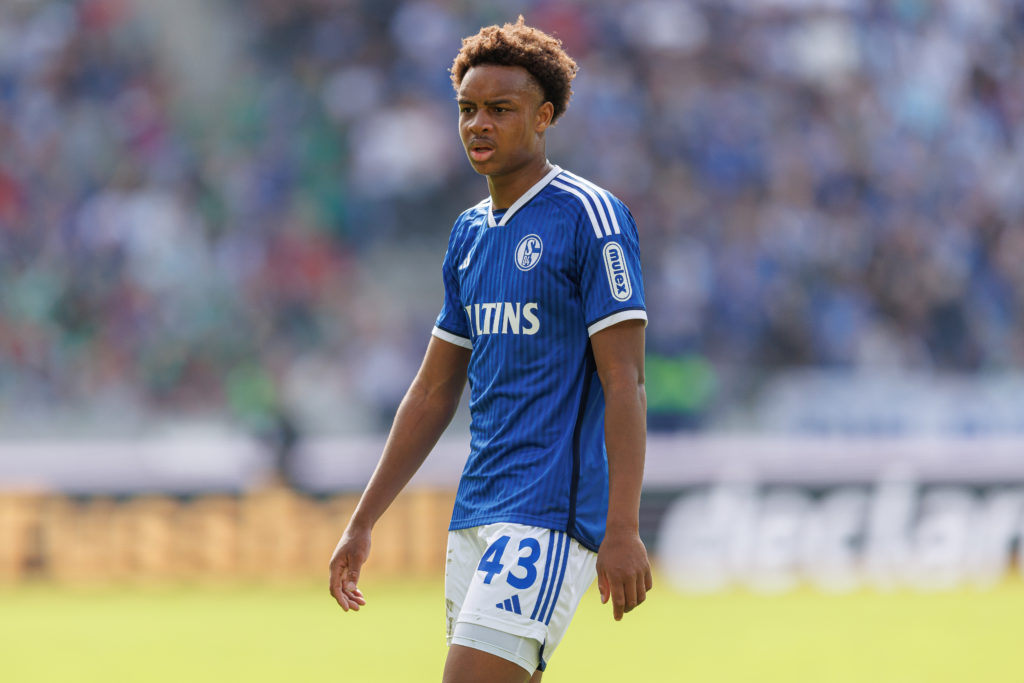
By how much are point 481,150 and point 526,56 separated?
25 centimetres

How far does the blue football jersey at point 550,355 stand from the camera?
3176mm

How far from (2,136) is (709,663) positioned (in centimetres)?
921

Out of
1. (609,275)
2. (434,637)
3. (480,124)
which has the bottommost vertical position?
(434,637)

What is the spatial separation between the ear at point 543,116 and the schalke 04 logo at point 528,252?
27 cm

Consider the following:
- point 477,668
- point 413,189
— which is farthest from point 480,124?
point 413,189

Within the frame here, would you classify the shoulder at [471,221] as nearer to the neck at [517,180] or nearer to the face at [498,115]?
the neck at [517,180]

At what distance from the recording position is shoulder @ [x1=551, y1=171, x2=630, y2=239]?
3211 mm

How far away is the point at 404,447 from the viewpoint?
11.7 ft

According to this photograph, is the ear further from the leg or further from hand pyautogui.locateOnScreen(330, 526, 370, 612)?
the leg

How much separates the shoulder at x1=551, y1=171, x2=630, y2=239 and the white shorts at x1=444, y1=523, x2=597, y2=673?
71cm

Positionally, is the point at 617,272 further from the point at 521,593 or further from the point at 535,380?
the point at 521,593

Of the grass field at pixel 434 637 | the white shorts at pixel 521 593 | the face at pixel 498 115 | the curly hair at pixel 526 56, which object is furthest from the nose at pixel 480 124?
the grass field at pixel 434 637

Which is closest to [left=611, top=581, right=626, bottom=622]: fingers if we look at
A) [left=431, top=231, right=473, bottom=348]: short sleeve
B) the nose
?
[left=431, top=231, right=473, bottom=348]: short sleeve

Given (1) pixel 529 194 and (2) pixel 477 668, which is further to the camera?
(1) pixel 529 194
